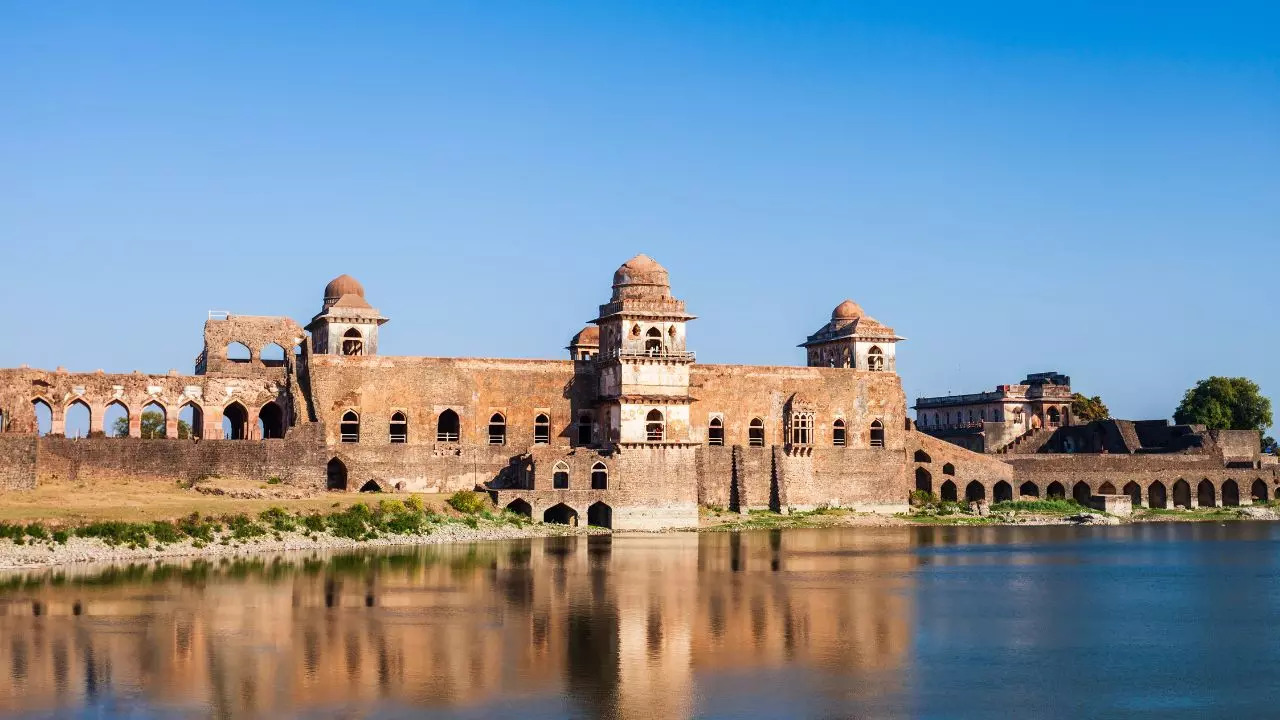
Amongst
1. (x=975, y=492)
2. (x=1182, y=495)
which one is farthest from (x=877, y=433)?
(x=1182, y=495)

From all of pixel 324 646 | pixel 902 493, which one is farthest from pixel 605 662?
pixel 902 493

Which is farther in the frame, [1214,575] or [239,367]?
[239,367]

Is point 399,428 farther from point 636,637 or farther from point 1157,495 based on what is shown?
point 1157,495

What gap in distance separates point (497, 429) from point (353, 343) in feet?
20.6

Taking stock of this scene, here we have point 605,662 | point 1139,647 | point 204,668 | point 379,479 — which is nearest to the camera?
point 204,668

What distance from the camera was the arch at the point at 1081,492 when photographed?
6656 centimetres

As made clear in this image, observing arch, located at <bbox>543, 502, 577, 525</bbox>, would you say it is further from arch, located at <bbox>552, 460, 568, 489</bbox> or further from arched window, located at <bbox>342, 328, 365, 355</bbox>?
arched window, located at <bbox>342, 328, 365, 355</bbox>

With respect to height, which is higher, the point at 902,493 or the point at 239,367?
the point at 239,367

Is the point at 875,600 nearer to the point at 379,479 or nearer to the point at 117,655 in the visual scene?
the point at 117,655

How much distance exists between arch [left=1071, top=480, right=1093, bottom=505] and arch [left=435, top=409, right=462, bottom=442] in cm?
2806

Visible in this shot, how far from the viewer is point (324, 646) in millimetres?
26328

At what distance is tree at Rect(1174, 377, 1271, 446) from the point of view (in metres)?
79.6

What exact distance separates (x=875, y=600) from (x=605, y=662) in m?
10.1

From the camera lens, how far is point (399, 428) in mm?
54438
